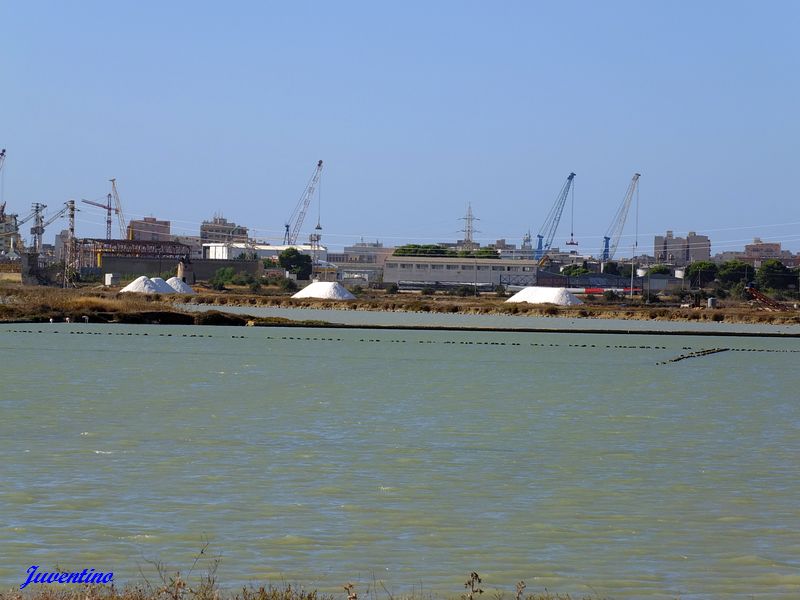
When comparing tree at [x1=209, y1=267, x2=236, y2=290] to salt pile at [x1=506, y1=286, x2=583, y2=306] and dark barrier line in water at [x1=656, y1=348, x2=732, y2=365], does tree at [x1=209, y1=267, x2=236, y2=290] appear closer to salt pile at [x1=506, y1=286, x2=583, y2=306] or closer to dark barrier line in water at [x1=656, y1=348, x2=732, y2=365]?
salt pile at [x1=506, y1=286, x2=583, y2=306]

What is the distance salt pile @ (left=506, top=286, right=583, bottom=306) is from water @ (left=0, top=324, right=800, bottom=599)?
186 ft

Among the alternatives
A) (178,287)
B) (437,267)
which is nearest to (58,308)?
(178,287)

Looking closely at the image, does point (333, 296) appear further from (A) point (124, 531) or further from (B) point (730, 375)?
(A) point (124, 531)

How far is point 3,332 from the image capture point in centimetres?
3906

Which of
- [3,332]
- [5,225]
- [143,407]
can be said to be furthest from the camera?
[5,225]

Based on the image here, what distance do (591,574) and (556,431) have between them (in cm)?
833

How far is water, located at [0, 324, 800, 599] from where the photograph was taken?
8102mm

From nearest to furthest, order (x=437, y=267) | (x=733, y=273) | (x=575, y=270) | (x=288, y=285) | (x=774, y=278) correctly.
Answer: (x=288, y=285) < (x=774, y=278) < (x=733, y=273) < (x=437, y=267) < (x=575, y=270)

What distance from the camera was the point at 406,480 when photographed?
11570mm

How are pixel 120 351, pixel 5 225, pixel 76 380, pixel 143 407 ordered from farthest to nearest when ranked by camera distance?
pixel 5 225 → pixel 120 351 → pixel 76 380 → pixel 143 407

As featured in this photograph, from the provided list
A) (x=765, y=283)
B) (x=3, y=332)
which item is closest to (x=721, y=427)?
(x=3, y=332)

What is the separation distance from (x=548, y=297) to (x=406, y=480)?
72836 mm

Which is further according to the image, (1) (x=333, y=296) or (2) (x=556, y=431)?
(1) (x=333, y=296)

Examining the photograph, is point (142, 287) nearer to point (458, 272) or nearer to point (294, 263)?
point (458, 272)
